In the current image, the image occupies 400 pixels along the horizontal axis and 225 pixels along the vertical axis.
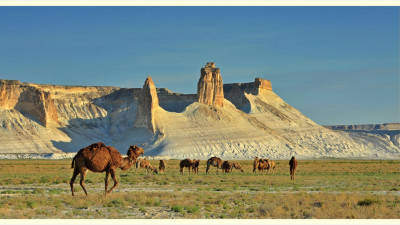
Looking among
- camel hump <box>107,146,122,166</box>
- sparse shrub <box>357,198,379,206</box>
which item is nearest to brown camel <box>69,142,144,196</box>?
camel hump <box>107,146,122,166</box>

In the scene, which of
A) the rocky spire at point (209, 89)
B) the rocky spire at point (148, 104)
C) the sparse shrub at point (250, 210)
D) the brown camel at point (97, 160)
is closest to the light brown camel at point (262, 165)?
the brown camel at point (97, 160)

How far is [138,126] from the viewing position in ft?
440

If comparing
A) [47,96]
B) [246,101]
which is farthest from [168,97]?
[47,96]

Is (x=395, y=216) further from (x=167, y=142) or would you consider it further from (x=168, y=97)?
(x=168, y=97)

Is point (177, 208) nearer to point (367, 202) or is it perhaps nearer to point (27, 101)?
point (367, 202)

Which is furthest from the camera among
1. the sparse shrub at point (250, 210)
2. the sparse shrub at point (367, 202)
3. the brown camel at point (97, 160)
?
the brown camel at point (97, 160)

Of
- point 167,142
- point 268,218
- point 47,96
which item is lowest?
point 268,218

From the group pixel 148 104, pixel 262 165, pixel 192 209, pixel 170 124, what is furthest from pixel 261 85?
pixel 192 209

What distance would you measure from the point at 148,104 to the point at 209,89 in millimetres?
19145

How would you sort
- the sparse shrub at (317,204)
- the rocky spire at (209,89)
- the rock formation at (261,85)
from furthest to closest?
the rock formation at (261,85), the rocky spire at (209,89), the sparse shrub at (317,204)

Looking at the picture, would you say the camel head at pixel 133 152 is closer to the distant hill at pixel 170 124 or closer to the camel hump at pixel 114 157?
the camel hump at pixel 114 157

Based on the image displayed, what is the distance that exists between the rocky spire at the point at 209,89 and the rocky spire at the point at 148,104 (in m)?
15.0

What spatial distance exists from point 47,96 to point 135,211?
116 m

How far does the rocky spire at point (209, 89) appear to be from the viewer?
143m
